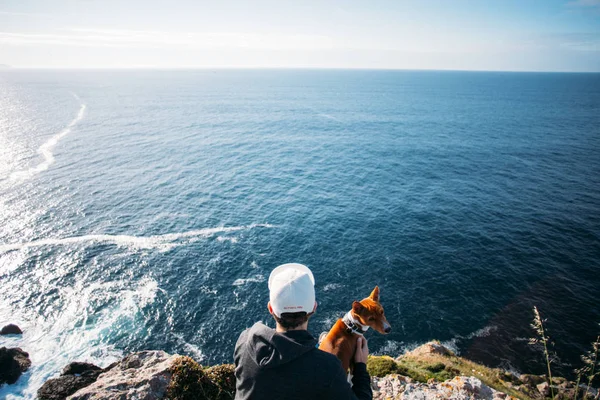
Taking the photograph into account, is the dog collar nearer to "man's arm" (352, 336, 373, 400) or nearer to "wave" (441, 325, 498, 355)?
"man's arm" (352, 336, 373, 400)

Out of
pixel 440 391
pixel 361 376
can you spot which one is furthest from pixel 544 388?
pixel 361 376

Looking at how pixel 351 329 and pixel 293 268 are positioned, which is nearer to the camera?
pixel 293 268

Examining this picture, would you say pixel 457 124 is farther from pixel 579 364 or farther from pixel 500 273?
pixel 579 364

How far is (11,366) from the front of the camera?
98.3 feet

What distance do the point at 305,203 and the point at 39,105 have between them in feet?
585

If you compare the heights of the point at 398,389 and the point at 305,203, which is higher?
the point at 398,389

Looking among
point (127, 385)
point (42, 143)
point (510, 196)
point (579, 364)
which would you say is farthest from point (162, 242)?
point (42, 143)

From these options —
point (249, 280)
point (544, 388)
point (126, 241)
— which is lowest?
point (249, 280)

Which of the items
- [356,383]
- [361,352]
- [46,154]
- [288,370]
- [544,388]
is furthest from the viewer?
[46,154]

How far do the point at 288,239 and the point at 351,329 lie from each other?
48101mm

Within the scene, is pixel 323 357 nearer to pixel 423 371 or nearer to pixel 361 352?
pixel 361 352

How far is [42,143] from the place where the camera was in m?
100

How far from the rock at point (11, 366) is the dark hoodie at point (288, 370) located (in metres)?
38.8

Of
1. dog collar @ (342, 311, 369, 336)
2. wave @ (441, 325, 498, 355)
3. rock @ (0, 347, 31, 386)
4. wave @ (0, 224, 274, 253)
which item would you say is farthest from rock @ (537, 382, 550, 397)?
wave @ (0, 224, 274, 253)
